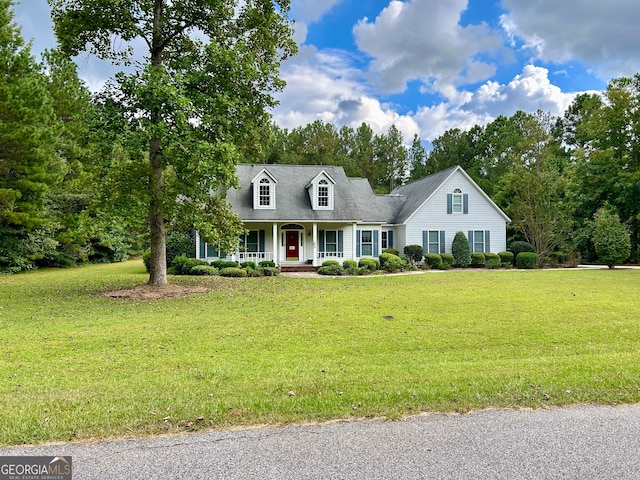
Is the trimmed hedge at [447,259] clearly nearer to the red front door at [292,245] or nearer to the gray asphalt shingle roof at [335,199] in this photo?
the gray asphalt shingle roof at [335,199]

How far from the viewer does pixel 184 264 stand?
19.0m

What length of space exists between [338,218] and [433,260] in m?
6.27

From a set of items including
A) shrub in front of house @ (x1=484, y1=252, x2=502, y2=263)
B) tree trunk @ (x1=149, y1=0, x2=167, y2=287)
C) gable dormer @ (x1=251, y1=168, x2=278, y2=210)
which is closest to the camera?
tree trunk @ (x1=149, y1=0, x2=167, y2=287)

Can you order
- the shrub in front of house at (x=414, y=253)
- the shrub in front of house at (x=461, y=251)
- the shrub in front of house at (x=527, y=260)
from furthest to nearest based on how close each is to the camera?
the shrub in front of house at (x=527, y=260) < the shrub in front of house at (x=461, y=251) < the shrub in front of house at (x=414, y=253)

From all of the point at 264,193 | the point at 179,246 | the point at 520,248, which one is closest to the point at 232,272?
the point at 179,246

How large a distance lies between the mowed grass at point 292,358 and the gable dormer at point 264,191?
10.5 meters

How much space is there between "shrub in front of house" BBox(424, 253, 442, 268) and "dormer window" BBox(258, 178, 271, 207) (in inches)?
393

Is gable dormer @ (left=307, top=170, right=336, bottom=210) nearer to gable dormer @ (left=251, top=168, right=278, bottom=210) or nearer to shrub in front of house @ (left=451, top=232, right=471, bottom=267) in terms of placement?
gable dormer @ (left=251, top=168, right=278, bottom=210)

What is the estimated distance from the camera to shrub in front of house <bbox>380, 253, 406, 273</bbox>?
2073 cm

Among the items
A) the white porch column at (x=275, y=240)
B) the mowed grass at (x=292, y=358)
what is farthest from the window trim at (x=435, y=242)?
the mowed grass at (x=292, y=358)

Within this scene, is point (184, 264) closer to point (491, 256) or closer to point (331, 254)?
point (331, 254)

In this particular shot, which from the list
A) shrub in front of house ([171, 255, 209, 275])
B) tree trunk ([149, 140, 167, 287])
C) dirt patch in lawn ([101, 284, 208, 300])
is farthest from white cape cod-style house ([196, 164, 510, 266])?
dirt patch in lawn ([101, 284, 208, 300])

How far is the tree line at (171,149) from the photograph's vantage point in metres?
11.9

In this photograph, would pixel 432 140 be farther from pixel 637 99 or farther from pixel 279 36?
pixel 279 36
